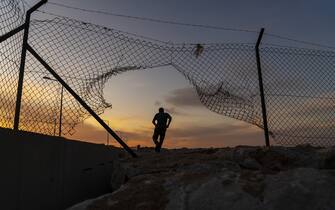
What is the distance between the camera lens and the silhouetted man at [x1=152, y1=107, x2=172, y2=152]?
42.4 ft

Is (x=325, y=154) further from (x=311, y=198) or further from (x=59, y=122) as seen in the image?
(x=59, y=122)

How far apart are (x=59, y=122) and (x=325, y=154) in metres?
4.12

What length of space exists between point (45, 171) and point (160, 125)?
577 cm

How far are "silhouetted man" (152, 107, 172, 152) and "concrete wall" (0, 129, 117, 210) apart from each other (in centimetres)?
337

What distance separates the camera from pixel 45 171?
739 centimetres

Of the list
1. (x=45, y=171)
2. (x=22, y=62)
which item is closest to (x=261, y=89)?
(x=45, y=171)

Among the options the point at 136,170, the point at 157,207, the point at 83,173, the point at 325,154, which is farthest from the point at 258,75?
the point at 157,207

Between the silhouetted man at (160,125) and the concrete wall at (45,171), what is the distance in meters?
3.37

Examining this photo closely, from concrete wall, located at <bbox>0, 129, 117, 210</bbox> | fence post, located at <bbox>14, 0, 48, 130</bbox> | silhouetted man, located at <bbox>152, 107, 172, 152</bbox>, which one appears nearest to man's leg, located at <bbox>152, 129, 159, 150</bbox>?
silhouetted man, located at <bbox>152, 107, 172, 152</bbox>

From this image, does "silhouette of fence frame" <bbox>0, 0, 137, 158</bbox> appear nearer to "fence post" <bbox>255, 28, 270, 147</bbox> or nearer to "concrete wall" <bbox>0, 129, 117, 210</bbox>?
"concrete wall" <bbox>0, 129, 117, 210</bbox>

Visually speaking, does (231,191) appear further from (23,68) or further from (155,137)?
(155,137)

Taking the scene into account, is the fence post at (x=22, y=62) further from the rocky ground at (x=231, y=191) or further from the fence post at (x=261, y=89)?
the fence post at (x=261, y=89)

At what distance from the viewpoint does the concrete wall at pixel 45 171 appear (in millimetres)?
6438

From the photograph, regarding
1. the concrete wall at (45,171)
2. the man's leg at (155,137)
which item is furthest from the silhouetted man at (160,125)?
the concrete wall at (45,171)
